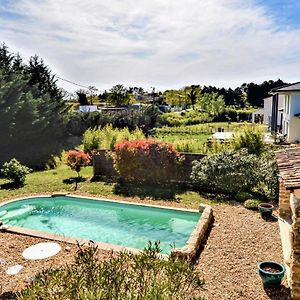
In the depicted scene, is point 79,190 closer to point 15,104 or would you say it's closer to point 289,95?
point 15,104

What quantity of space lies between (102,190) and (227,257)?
8485 mm

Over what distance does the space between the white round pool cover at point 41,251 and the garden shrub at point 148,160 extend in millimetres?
7515

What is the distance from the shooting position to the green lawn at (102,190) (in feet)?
45.8

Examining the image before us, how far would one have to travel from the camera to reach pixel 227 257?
8.10 m

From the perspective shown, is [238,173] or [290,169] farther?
[238,173]

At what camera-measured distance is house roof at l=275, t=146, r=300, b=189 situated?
18.8ft

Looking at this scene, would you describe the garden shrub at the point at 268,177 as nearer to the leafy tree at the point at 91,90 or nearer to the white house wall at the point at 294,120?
the white house wall at the point at 294,120

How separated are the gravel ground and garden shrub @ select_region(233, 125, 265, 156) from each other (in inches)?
248

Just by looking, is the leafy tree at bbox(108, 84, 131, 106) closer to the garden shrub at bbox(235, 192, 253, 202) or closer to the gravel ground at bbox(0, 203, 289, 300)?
the garden shrub at bbox(235, 192, 253, 202)

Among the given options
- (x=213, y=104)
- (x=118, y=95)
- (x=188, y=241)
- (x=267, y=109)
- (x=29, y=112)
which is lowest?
(x=188, y=241)

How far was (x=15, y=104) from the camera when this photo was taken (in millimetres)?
23797

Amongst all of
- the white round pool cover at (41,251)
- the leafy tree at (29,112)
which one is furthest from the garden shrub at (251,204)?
the leafy tree at (29,112)

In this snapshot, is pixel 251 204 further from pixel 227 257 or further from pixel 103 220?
pixel 103 220

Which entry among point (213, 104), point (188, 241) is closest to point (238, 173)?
point (188, 241)
